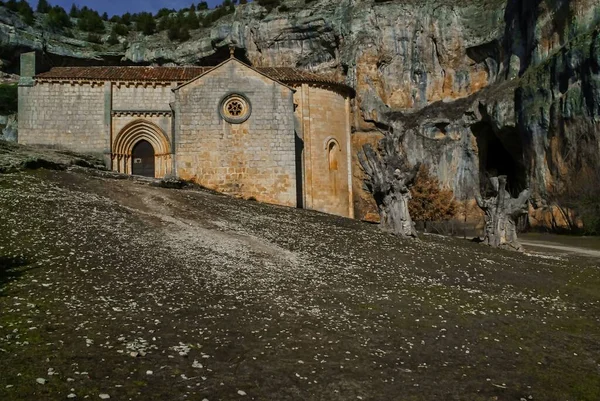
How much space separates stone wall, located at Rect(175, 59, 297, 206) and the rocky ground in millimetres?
11989

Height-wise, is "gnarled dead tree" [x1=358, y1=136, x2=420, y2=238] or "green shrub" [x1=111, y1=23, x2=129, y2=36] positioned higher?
"green shrub" [x1=111, y1=23, x2=129, y2=36]

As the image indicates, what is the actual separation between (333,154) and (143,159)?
13540mm

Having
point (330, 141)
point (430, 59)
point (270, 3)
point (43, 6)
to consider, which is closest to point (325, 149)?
point (330, 141)

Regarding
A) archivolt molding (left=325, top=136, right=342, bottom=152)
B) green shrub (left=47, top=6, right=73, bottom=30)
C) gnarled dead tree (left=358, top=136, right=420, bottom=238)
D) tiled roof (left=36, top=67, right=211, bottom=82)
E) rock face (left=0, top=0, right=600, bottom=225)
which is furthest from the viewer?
green shrub (left=47, top=6, right=73, bottom=30)

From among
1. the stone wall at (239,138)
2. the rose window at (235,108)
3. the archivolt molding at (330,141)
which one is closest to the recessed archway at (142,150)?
the stone wall at (239,138)

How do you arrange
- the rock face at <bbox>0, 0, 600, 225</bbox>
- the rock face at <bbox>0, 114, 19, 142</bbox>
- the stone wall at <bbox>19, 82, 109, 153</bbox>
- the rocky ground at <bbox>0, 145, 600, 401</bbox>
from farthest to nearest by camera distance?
the rock face at <bbox>0, 114, 19, 142</bbox>
the rock face at <bbox>0, 0, 600, 225</bbox>
the stone wall at <bbox>19, 82, 109, 153</bbox>
the rocky ground at <bbox>0, 145, 600, 401</bbox>

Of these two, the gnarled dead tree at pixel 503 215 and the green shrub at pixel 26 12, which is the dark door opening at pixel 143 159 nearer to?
the gnarled dead tree at pixel 503 215

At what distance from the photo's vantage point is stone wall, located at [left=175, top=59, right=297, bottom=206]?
31.7 m

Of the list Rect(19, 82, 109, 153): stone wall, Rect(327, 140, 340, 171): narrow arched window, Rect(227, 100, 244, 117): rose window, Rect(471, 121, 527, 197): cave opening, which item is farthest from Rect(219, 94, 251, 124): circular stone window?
Rect(471, 121, 527, 197): cave opening

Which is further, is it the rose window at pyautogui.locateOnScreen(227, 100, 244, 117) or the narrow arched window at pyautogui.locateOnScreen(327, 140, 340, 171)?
the narrow arched window at pyautogui.locateOnScreen(327, 140, 340, 171)

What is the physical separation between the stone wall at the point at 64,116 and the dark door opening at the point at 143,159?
6.88 feet

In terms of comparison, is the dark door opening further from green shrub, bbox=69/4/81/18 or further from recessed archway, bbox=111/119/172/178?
green shrub, bbox=69/4/81/18

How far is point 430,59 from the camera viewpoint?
52938 millimetres

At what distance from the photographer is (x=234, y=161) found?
32.0 meters
